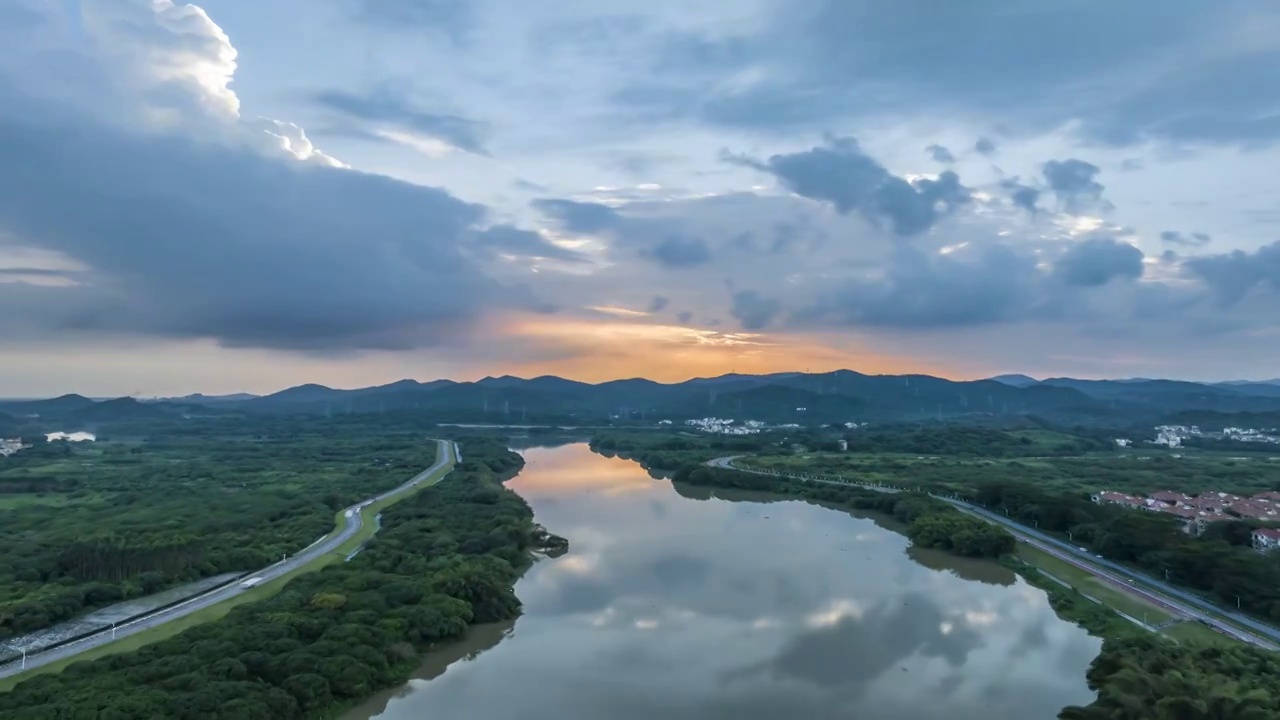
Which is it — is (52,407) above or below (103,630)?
above

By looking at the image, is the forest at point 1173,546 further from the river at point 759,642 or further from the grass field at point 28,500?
the grass field at point 28,500

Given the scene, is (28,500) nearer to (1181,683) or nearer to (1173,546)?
(1181,683)

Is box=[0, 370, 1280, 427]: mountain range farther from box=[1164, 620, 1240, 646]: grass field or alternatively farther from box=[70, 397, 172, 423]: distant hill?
box=[1164, 620, 1240, 646]: grass field

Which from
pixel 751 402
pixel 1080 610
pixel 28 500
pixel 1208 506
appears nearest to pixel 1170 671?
pixel 1080 610

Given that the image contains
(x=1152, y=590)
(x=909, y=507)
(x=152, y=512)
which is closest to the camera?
(x=1152, y=590)

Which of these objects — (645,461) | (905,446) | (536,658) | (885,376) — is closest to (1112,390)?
(885,376)
